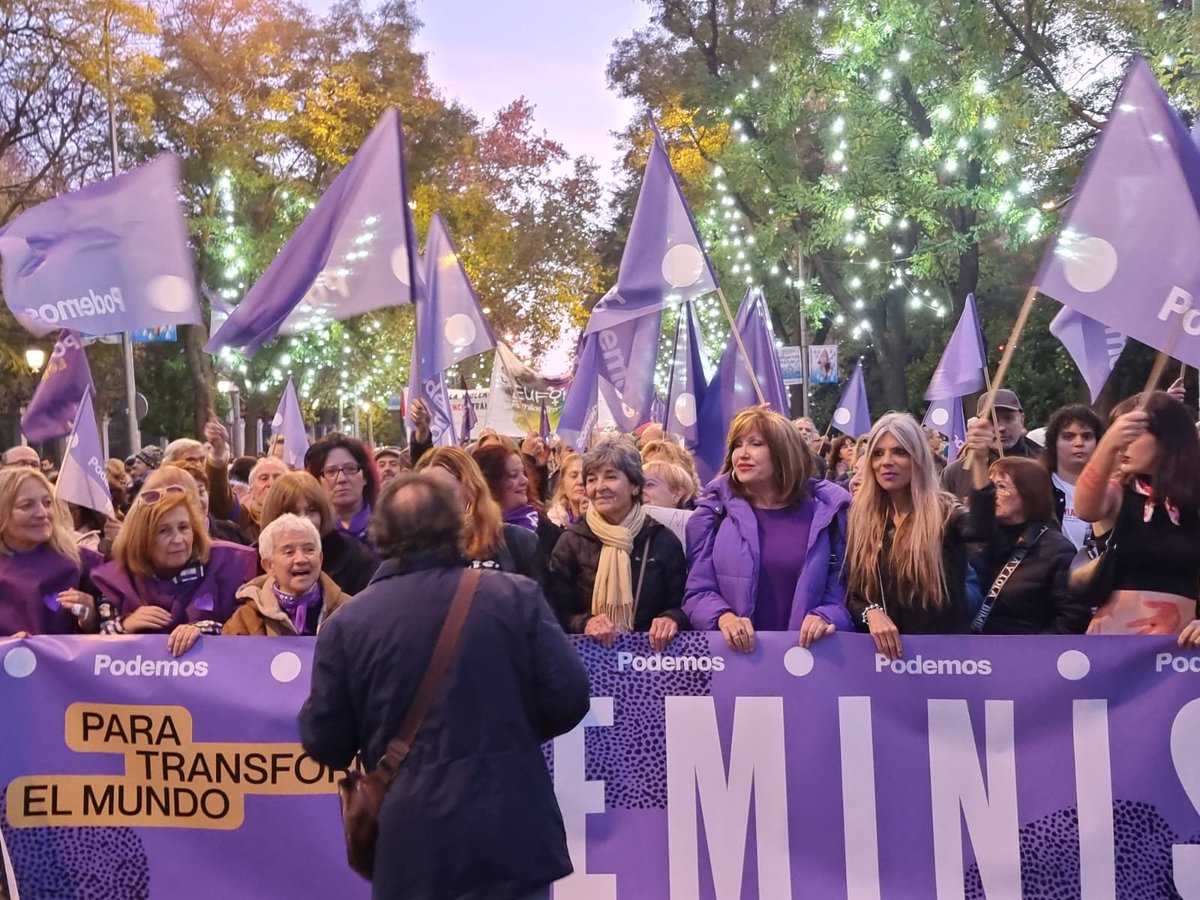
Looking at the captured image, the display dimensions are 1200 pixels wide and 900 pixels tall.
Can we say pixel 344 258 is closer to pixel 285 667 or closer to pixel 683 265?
pixel 683 265

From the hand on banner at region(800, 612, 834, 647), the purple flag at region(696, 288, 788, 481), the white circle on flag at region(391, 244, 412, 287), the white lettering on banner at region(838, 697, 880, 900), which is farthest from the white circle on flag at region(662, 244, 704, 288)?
the white lettering on banner at region(838, 697, 880, 900)

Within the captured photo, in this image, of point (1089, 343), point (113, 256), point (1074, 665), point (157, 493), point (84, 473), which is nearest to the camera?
point (1074, 665)

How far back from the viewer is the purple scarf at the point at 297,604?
5.67m

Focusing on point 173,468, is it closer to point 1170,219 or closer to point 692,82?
point 1170,219

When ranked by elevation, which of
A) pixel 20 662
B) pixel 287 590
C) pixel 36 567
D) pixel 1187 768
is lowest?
pixel 1187 768

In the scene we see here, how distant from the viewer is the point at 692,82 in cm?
3200

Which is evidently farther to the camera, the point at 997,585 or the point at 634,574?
the point at 634,574

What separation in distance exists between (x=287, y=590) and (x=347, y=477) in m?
1.46

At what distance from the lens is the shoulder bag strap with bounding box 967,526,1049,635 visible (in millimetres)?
5488

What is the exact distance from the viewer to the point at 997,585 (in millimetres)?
5492

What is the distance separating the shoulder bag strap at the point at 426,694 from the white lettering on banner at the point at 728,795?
6.12ft

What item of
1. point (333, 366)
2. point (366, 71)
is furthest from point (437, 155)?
point (333, 366)

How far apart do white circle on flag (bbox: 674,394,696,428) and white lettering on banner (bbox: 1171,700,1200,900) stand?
20.8ft

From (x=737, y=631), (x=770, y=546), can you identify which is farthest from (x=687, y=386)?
(x=737, y=631)
